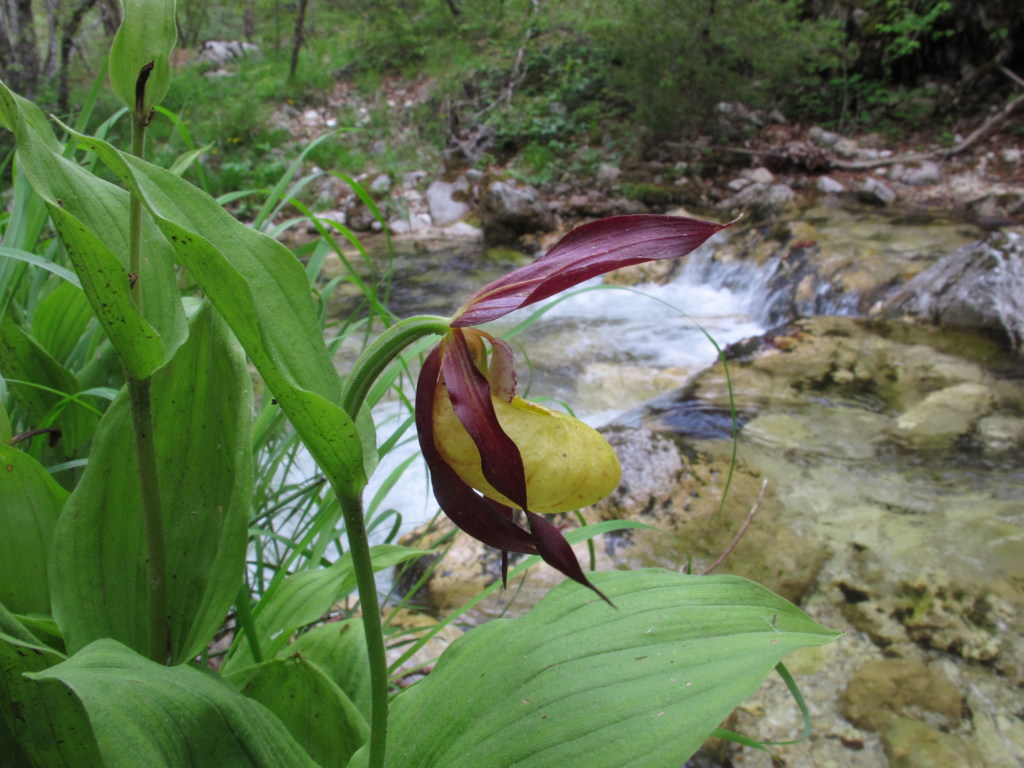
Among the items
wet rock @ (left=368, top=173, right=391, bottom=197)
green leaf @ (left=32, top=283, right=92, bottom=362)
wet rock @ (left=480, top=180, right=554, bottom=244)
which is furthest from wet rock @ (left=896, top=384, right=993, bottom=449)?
wet rock @ (left=368, top=173, right=391, bottom=197)

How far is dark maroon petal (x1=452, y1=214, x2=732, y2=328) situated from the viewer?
0.63 m

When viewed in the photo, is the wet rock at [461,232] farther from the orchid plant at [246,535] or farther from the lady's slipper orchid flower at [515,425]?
the lady's slipper orchid flower at [515,425]

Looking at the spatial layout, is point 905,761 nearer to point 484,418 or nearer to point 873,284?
point 484,418

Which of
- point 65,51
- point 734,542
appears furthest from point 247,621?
point 65,51

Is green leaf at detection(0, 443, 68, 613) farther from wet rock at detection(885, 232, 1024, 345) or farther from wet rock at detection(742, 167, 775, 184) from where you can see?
wet rock at detection(742, 167, 775, 184)

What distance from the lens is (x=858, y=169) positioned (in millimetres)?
7293

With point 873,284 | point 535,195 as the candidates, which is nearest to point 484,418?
point 873,284

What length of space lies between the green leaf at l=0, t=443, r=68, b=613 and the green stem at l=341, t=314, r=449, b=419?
49 cm

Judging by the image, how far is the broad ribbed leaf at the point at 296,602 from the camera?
1022mm

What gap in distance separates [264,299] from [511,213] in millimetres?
6849

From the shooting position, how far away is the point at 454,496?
71 cm

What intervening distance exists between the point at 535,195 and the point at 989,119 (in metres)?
4.86

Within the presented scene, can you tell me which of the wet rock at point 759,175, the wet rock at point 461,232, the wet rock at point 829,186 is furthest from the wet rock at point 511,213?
the wet rock at point 829,186

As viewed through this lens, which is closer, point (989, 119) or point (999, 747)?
point (999, 747)
